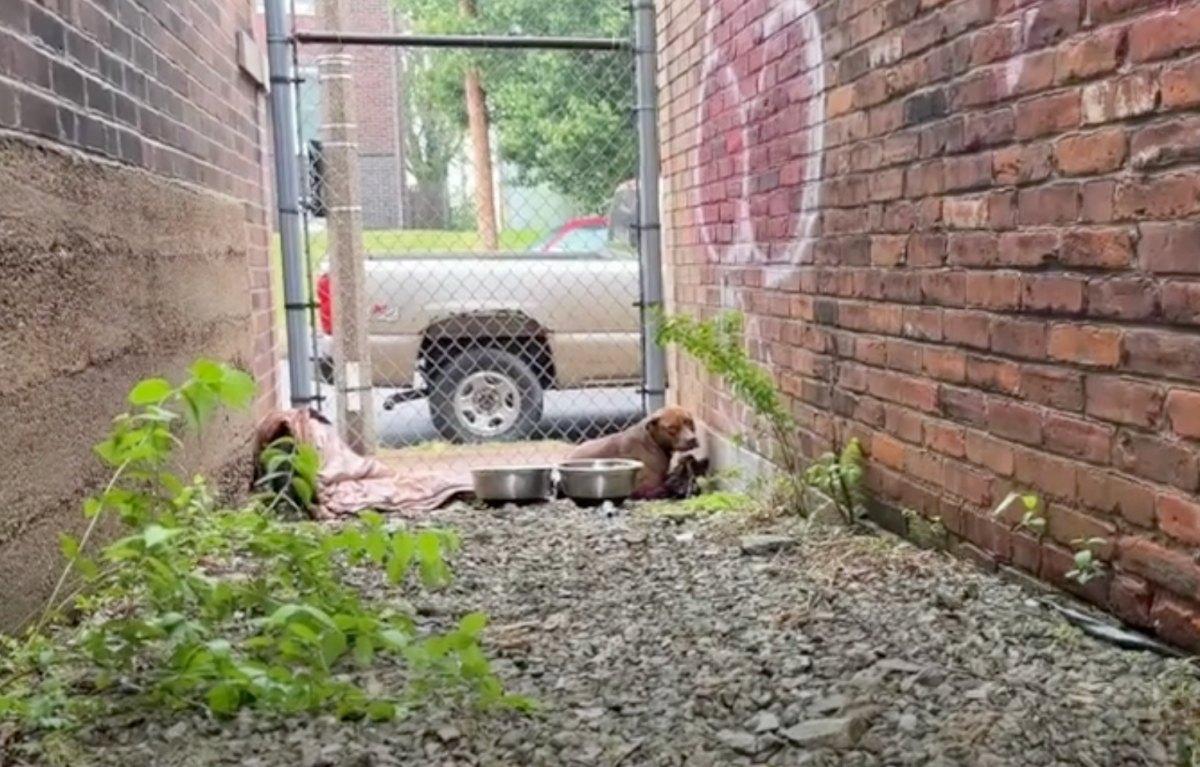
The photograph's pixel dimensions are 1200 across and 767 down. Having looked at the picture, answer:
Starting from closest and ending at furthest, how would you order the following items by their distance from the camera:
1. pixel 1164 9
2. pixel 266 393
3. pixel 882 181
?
pixel 1164 9 < pixel 882 181 < pixel 266 393

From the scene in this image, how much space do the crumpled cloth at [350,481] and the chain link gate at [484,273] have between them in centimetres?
60

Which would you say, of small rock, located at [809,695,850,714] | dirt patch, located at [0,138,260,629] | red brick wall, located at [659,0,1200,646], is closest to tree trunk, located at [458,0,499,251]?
red brick wall, located at [659,0,1200,646]

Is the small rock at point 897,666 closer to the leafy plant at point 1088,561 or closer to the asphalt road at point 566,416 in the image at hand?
the leafy plant at point 1088,561

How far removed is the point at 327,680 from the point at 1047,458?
1530 mm

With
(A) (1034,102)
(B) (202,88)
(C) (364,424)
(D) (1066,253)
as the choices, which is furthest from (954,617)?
(C) (364,424)

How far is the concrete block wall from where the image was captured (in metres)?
2.21

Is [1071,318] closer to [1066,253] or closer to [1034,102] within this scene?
[1066,253]

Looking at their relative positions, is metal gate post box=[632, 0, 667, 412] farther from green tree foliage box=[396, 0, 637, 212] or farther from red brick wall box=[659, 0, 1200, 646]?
red brick wall box=[659, 0, 1200, 646]

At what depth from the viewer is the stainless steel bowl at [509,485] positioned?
443cm

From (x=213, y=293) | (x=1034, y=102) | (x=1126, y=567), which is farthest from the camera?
(x=213, y=293)

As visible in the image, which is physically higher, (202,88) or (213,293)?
(202,88)

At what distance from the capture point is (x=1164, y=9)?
193cm

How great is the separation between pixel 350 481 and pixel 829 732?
118 inches

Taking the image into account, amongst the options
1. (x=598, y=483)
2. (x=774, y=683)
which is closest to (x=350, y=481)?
(x=598, y=483)
